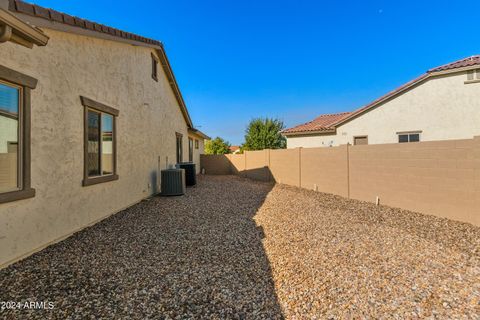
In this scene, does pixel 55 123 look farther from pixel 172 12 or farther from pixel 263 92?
pixel 263 92

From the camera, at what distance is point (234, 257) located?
12.5 feet

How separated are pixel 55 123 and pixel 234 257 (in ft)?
13.4

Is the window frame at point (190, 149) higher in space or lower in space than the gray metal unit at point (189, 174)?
higher

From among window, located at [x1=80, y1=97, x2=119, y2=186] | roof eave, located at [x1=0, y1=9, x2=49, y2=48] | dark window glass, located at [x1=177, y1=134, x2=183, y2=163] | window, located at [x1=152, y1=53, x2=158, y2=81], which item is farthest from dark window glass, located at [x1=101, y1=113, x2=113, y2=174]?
dark window glass, located at [x1=177, y1=134, x2=183, y2=163]

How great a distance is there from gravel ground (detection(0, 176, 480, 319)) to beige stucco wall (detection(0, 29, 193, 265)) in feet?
1.41

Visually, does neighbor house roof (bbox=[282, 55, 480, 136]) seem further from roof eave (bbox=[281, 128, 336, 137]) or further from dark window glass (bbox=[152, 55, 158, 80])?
dark window glass (bbox=[152, 55, 158, 80])

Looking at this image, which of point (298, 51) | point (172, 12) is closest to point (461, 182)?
point (172, 12)

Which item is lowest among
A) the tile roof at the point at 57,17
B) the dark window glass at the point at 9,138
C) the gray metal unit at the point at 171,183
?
the gray metal unit at the point at 171,183

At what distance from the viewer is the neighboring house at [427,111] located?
10695mm

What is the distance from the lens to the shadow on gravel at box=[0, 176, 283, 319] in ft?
8.23

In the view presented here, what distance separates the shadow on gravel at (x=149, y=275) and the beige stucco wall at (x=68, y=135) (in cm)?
44

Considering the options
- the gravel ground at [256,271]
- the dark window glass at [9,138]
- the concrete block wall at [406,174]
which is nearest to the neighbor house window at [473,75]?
the concrete block wall at [406,174]

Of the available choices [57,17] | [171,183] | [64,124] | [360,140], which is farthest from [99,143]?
[360,140]

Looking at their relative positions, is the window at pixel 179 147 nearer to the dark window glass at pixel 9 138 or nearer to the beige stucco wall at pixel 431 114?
the dark window glass at pixel 9 138
